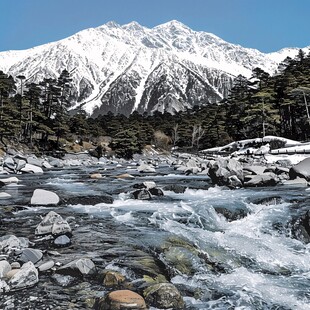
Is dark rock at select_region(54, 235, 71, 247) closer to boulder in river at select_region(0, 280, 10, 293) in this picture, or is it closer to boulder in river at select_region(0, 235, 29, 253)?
boulder in river at select_region(0, 235, 29, 253)

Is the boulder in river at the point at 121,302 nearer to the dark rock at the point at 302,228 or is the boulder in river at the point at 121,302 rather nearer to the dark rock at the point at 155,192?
the dark rock at the point at 302,228

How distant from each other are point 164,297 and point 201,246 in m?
2.93

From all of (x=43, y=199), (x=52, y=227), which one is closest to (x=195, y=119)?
(x=43, y=199)

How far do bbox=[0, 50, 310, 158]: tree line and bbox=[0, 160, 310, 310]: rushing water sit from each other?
30.7 meters

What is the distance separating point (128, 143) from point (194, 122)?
20677 millimetres

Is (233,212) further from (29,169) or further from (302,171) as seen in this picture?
(29,169)

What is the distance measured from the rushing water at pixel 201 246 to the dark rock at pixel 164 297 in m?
0.22

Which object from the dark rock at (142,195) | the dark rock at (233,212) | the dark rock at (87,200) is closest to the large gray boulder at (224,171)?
the dark rock at (142,195)

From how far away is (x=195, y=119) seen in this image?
7156cm

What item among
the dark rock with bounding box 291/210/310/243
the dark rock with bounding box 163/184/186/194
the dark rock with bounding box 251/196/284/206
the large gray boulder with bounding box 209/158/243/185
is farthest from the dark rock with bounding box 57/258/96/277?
the large gray boulder with bounding box 209/158/243/185

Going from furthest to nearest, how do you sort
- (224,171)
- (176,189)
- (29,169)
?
(29,169)
(224,171)
(176,189)

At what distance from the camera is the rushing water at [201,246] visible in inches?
231

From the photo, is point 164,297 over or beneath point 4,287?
beneath

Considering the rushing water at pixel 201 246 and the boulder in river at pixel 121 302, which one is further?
the rushing water at pixel 201 246
